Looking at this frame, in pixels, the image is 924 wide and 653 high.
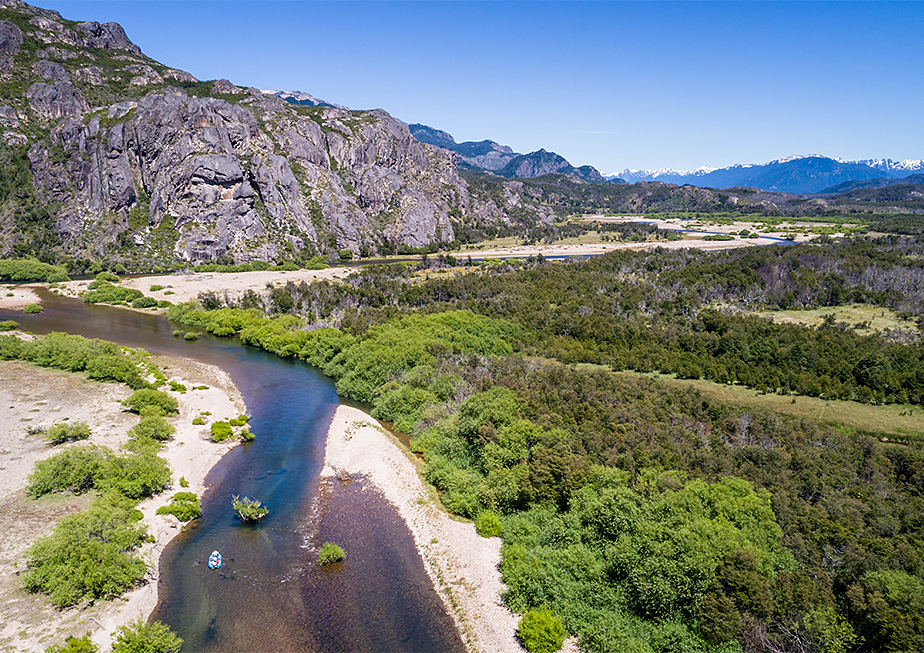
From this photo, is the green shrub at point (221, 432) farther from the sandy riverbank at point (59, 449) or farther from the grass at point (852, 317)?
the grass at point (852, 317)

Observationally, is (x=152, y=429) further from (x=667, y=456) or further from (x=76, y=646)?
(x=667, y=456)

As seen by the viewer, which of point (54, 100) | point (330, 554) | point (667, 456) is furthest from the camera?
point (54, 100)

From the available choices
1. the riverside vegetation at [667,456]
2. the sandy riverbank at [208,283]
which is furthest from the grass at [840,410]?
the sandy riverbank at [208,283]

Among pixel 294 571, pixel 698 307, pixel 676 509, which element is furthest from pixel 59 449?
pixel 698 307

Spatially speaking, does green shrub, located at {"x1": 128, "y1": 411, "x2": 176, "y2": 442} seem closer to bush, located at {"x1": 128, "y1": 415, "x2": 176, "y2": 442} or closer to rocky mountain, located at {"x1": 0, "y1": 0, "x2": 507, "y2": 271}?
bush, located at {"x1": 128, "y1": 415, "x2": 176, "y2": 442}

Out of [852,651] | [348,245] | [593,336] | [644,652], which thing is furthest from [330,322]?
[348,245]

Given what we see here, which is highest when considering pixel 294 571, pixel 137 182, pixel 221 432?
pixel 137 182

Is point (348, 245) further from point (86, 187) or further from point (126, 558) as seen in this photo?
point (126, 558)
